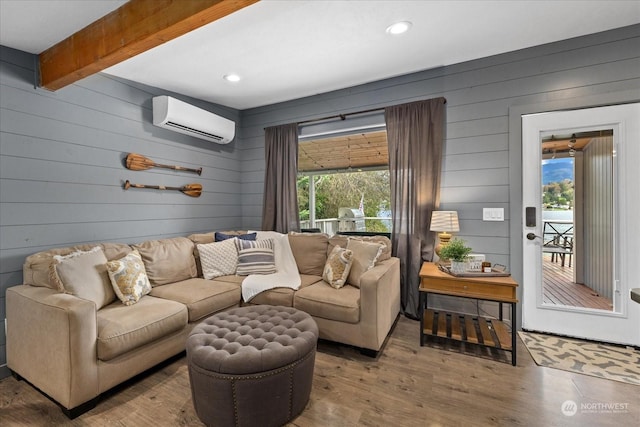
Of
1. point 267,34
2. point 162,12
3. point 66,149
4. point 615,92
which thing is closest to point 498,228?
point 615,92

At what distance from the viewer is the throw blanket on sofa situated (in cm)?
270

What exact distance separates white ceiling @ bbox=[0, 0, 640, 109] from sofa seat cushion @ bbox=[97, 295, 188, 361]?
2050 mm

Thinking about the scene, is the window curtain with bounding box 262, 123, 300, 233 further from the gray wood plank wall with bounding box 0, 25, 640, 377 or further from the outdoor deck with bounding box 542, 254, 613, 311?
the outdoor deck with bounding box 542, 254, 613, 311

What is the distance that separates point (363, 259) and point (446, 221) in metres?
0.85

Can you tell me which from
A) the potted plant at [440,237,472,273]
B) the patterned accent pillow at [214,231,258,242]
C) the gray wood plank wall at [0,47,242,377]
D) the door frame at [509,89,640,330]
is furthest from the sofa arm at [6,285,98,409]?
Result: the door frame at [509,89,640,330]

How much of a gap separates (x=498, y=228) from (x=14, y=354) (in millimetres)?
4025

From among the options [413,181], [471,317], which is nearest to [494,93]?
[413,181]

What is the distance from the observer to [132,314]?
2.01m

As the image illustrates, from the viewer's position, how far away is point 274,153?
3902 mm

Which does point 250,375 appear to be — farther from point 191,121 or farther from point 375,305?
point 191,121

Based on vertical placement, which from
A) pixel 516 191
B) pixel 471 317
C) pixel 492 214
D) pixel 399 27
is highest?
pixel 399 27

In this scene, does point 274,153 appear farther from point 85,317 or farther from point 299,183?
point 85,317

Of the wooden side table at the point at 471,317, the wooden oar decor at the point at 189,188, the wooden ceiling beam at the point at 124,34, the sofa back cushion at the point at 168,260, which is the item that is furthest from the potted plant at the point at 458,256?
the wooden oar decor at the point at 189,188

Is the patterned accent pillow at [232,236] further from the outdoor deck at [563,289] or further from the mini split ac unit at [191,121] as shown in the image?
the outdoor deck at [563,289]
